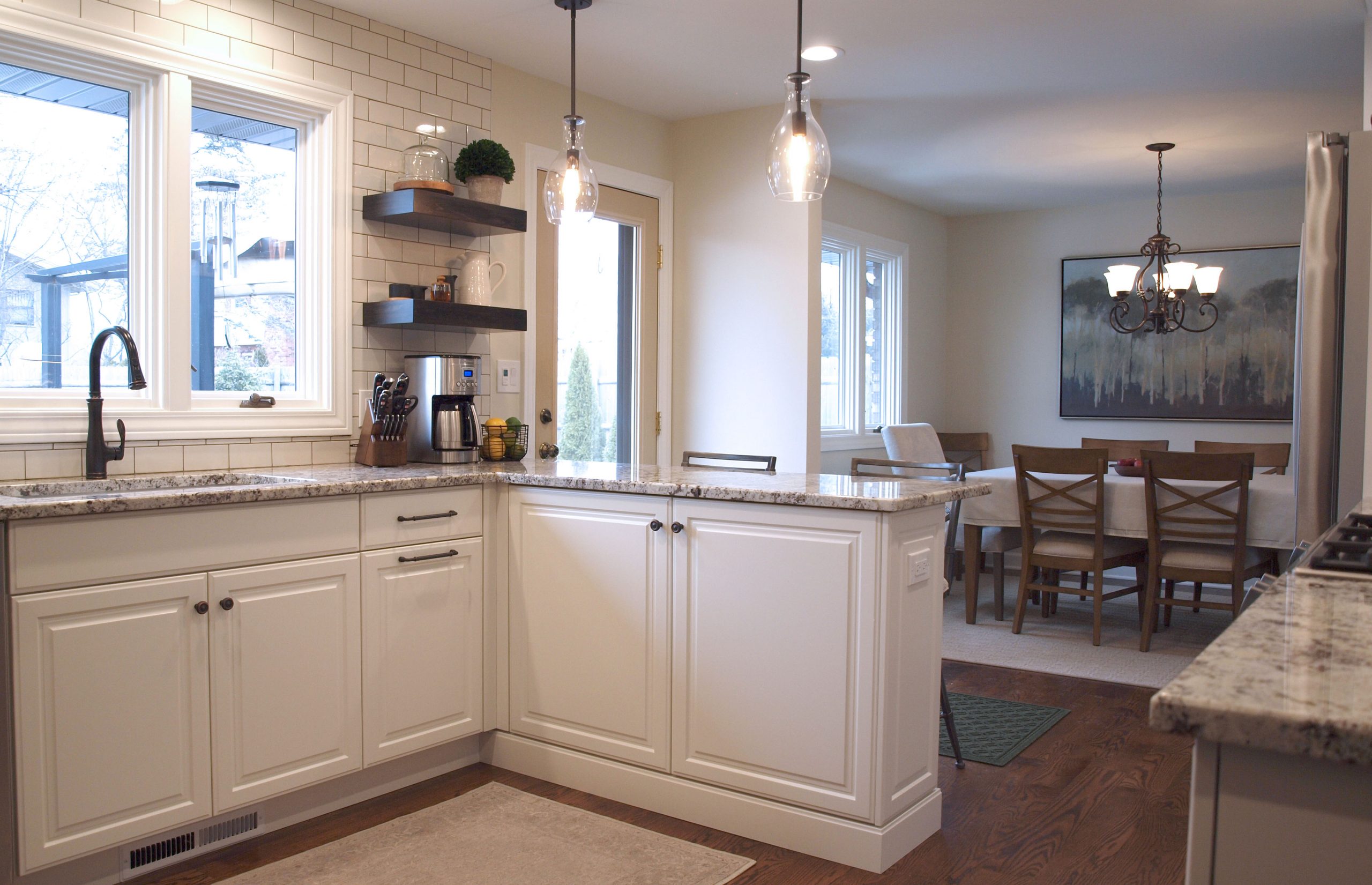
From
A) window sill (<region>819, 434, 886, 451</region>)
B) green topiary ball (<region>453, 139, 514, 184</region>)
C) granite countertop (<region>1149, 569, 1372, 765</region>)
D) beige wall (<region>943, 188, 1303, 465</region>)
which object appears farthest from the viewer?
beige wall (<region>943, 188, 1303, 465</region>)

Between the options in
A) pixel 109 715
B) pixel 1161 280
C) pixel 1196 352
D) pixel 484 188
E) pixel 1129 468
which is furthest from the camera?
pixel 1196 352

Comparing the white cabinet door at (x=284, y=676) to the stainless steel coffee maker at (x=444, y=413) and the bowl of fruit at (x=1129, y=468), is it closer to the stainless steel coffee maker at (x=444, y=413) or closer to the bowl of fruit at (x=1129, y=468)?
the stainless steel coffee maker at (x=444, y=413)

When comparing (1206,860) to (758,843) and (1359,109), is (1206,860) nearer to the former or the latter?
(758,843)

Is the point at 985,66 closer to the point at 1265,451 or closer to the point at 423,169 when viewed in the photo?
the point at 423,169

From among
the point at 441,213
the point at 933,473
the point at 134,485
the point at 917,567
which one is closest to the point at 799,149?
the point at 917,567

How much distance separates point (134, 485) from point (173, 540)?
0.59 metres

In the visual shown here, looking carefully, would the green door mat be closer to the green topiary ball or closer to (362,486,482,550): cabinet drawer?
(362,486,482,550): cabinet drawer

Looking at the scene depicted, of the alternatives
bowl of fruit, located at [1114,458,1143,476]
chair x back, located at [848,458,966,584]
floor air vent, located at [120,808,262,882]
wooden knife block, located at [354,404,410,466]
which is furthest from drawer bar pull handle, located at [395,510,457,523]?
bowl of fruit, located at [1114,458,1143,476]

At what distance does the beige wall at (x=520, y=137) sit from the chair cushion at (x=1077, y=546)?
2.49 meters

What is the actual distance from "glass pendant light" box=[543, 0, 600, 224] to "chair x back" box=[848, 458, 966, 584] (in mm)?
1300

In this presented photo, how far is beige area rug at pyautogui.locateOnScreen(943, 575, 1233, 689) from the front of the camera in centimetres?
422

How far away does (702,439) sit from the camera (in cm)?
488

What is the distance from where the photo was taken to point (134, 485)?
277cm

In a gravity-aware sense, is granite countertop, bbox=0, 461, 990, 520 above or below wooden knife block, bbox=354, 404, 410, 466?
below
